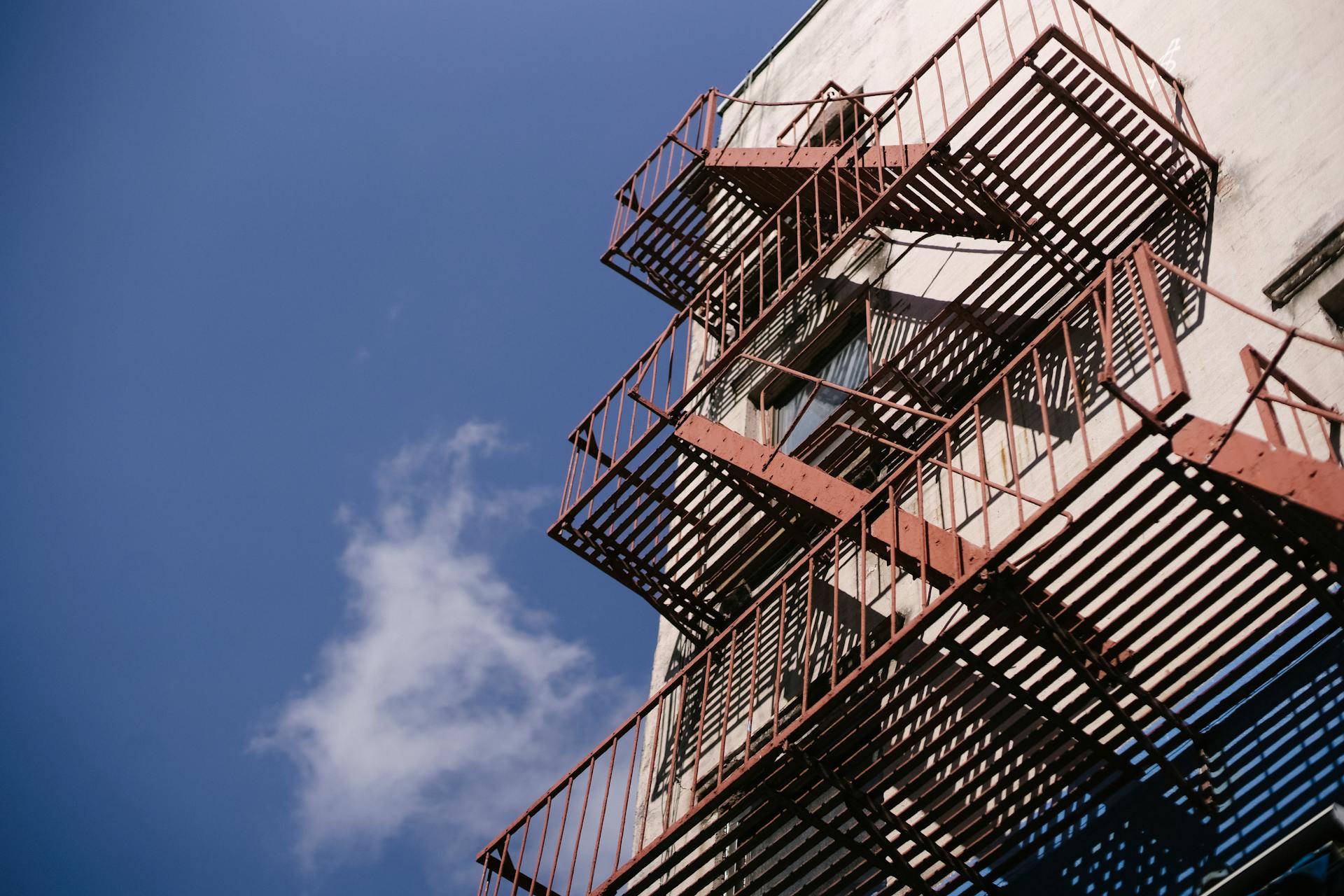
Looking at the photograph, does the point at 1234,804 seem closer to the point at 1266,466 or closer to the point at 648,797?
the point at 1266,466

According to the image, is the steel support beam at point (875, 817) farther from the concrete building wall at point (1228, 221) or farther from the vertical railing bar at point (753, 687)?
the concrete building wall at point (1228, 221)

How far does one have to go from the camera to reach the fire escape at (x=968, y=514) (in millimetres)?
8297

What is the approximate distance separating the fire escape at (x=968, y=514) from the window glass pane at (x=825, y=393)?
278mm

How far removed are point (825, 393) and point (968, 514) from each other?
3.60m

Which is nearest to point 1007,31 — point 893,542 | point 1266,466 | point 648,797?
point 893,542

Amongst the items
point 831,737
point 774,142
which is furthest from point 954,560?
point 774,142

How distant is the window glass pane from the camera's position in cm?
1525

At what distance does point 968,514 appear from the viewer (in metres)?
12.2

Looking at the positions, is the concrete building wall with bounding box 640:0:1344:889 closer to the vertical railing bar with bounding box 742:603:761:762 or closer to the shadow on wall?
the shadow on wall

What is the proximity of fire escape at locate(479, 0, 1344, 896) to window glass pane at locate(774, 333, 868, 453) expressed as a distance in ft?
0.91

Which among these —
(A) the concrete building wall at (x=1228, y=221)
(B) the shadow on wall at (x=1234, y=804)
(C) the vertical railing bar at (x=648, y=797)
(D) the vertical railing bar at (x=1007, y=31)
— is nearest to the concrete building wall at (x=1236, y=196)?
(A) the concrete building wall at (x=1228, y=221)

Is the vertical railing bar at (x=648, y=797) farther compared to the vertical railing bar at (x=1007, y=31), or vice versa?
the vertical railing bar at (x=1007, y=31)

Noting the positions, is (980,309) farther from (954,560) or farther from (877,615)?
(954,560)

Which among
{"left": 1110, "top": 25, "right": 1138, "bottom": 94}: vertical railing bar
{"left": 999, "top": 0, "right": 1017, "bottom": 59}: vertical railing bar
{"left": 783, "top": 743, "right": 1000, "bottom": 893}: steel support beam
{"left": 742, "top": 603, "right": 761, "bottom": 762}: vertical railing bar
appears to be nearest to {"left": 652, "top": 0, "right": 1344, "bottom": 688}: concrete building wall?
{"left": 1110, "top": 25, "right": 1138, "bottom": 94}: vertical railing bar
